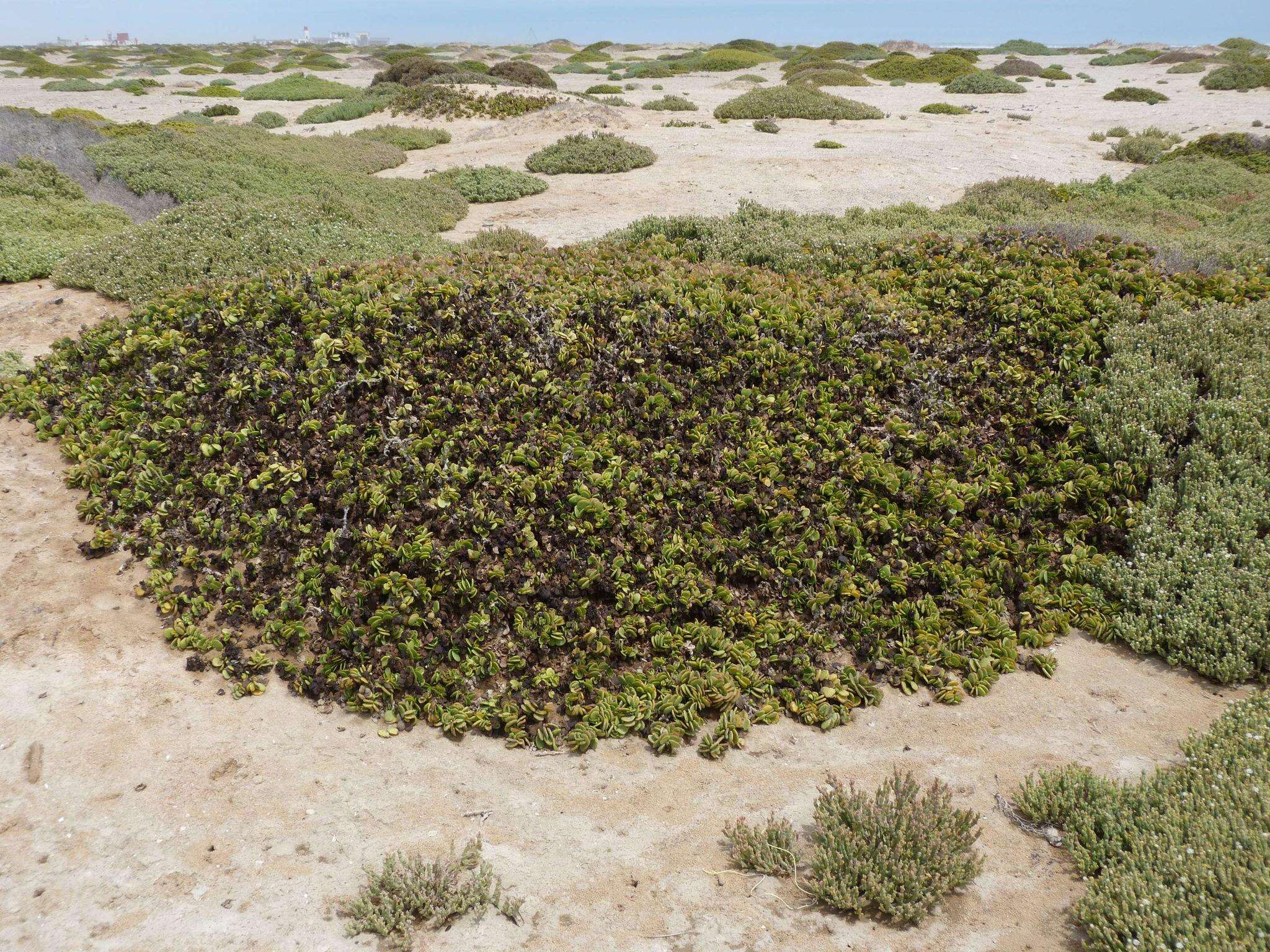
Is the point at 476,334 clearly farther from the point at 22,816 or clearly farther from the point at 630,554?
the point at 22,816

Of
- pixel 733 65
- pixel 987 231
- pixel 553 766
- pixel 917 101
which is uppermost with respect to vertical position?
pixel 733 65

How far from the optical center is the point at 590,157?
2192cm

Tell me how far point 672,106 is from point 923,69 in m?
24.3

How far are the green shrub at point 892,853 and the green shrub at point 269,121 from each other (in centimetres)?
3357

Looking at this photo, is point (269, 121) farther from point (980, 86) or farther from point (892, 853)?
point (980, 86)

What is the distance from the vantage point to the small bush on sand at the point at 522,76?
3784 cm

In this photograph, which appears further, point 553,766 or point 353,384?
point 353,384

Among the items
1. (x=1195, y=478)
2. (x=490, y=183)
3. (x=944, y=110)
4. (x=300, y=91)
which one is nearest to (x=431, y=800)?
(x=1195, y=478)

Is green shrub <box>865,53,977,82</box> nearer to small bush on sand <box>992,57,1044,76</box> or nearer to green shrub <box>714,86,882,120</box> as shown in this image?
small bush on sand <box>992,57,1044,76</box>

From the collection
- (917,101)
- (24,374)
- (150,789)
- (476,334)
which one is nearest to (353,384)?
(476,334)

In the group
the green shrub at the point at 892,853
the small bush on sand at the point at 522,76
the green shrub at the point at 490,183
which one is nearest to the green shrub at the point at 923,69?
the small bush on sand at the point at 522,76

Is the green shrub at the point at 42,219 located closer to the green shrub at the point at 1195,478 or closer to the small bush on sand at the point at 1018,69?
the green shrub at the point at 1195,478

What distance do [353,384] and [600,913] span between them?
5079 millimetres

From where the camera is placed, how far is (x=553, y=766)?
518 centimetres
